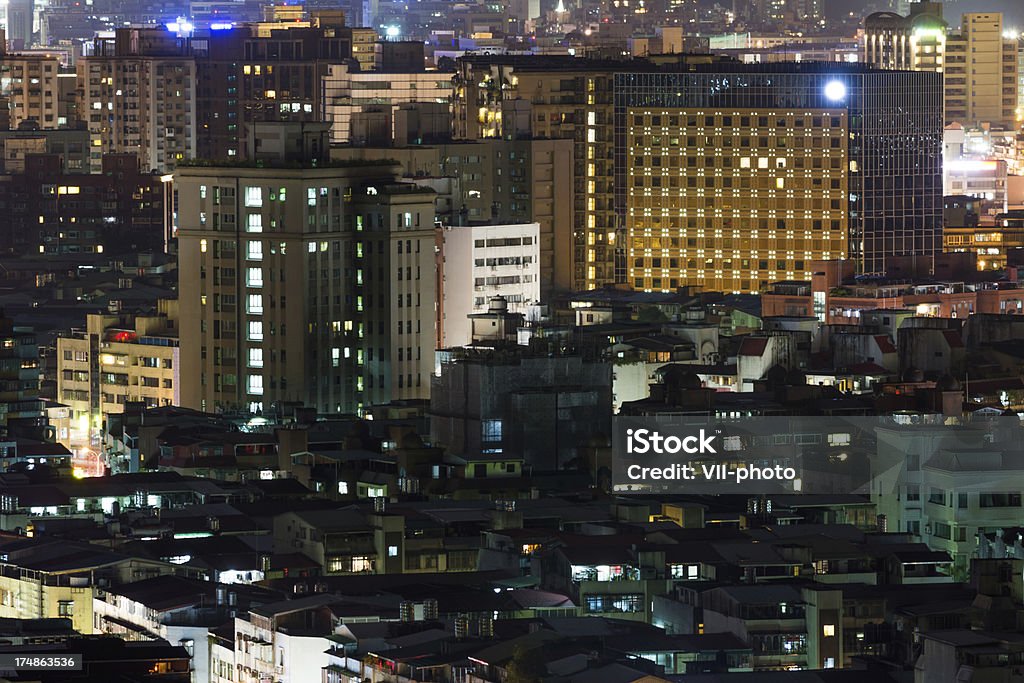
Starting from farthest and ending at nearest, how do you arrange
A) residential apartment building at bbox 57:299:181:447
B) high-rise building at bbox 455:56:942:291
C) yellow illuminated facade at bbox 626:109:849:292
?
yellow illuminated facade at bbox 626:109:849:292, high-rise building at bbox 455:56:942:291, residential apartment building at bbox 57:299:181:447

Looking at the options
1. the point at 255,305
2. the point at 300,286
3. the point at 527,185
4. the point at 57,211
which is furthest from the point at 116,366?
the point at 57,211

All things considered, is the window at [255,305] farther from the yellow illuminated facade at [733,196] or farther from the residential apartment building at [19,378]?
the yellow illuminated facade at [733,196]

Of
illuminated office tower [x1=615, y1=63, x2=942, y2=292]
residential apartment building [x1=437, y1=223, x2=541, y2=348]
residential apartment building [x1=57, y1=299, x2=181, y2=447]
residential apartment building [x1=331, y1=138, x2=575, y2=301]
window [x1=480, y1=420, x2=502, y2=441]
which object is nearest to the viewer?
window [x1=480, y1=420, x2=502, y2=441]

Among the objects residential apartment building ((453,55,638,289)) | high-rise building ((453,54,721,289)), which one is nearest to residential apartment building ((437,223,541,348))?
residential apartment building ((453,55,638,289))

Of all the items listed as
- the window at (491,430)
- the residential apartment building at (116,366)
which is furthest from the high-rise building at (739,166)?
the window at (491,430)

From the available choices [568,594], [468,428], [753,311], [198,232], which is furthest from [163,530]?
[753,311]

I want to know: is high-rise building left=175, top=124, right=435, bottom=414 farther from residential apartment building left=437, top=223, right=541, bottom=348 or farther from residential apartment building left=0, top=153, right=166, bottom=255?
residential apartment building left=0, top=153, right=166, bottom=255
